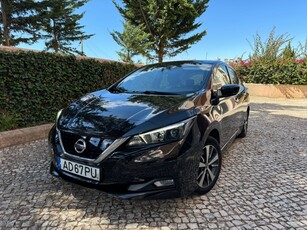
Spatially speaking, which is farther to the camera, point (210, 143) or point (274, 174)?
point (274, 174)

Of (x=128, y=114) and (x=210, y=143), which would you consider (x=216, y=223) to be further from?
(x=128, y=114)

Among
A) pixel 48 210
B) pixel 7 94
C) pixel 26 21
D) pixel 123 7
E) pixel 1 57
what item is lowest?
pixel 48 210

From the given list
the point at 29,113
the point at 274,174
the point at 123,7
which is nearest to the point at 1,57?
the point at 29,113

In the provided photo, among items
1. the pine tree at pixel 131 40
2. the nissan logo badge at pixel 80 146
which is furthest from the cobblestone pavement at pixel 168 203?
the pine tree at pixel 131 40

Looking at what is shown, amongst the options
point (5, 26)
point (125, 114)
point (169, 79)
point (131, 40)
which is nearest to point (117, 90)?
point (169, 79)

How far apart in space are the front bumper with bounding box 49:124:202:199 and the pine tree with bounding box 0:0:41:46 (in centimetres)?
1839

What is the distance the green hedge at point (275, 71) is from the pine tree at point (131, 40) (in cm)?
677

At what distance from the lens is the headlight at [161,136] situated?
6.42ft

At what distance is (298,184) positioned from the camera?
9.29ft

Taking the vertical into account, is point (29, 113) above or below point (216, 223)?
above

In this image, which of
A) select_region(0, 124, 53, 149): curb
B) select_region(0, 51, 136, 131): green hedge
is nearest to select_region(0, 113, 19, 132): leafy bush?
select_region(0, 51, 136, 131): green hedge

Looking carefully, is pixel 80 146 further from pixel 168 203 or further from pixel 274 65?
pixel 274 65

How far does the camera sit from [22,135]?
4207mm

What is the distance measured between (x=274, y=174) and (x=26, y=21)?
19.5m
